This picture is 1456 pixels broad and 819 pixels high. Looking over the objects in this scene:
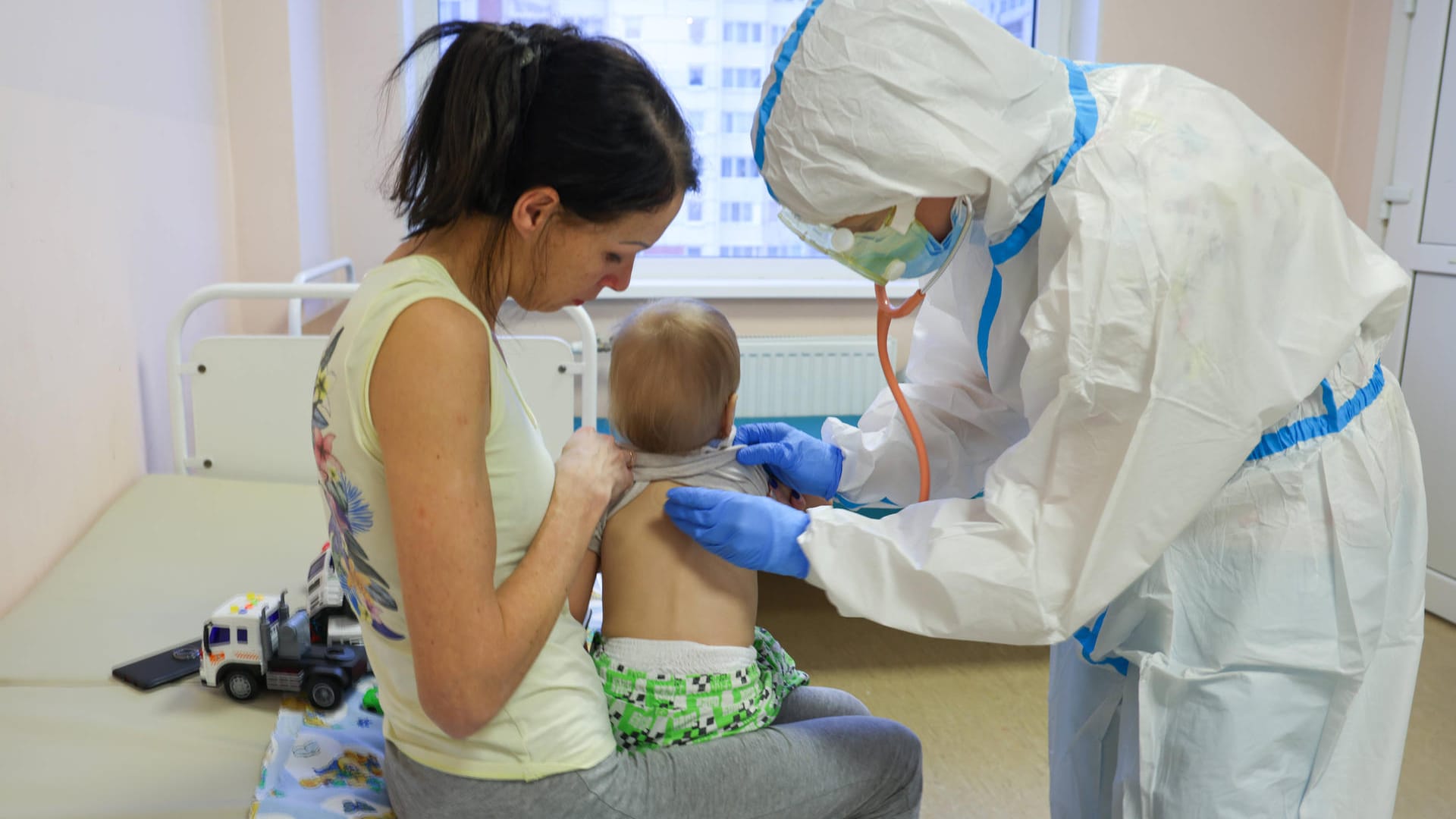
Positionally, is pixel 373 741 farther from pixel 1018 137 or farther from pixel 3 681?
pixel 1018 137

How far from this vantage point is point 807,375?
3461mm

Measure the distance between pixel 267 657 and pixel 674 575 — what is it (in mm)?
609

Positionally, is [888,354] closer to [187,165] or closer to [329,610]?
[329,610]

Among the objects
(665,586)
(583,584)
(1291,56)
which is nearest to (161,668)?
(583,584)

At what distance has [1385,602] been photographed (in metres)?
1.18

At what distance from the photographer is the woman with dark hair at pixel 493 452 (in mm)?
924

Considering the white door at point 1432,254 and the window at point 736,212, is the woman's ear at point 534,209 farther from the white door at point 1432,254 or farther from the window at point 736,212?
the white door at point 1432,254

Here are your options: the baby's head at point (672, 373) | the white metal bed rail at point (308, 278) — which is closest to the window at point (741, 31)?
the white metal bed rail at point (308, 278)

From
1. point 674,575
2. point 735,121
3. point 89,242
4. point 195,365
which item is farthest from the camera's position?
point 735,121

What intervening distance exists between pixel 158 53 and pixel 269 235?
0.62 m

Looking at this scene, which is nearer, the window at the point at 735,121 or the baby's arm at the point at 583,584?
the baby's arm at the point at 583,584

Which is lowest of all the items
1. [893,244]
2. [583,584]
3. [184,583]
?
[184,583]

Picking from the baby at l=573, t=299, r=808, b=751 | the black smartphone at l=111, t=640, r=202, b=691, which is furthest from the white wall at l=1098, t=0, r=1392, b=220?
the black smartphone at l=111, t=640, r=202, b=691

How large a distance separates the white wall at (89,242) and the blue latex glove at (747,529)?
4.00 feet
